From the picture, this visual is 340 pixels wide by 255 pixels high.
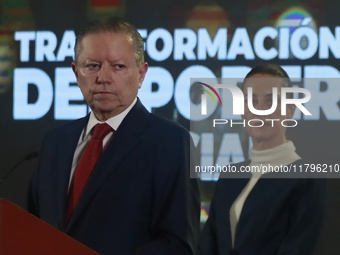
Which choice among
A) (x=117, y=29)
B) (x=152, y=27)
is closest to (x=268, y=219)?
(x=152, y=27)

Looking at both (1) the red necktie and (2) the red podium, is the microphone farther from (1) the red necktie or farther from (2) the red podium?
(2) the red podium

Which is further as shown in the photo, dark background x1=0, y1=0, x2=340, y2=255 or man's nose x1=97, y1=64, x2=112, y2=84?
dark background x1=0, y1=0, x2=340, y2=255

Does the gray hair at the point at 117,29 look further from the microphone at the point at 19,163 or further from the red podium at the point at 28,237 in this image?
the microphone at the point at 19,163

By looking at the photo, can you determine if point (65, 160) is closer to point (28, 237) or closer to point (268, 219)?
point (28, 237)

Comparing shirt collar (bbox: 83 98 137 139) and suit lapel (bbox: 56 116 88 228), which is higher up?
shirt collar (bbox: 83 98 137 139)

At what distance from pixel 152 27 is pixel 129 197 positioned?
1.79 metres

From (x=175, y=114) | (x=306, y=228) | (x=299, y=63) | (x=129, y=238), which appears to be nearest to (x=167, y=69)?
(x=175, y=114)

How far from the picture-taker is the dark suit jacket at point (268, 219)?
2918 mm

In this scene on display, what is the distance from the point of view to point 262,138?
3.18 m

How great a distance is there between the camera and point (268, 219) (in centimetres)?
295

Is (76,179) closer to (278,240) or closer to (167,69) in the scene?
(278,240)

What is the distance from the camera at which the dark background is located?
3.36m

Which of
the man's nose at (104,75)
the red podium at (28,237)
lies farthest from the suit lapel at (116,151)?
the red podium at (28,237)

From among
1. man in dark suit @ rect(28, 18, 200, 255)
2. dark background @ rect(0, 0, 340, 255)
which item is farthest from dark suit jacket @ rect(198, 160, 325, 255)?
man in dark suit @ rect(28, 18, 200, 255)
